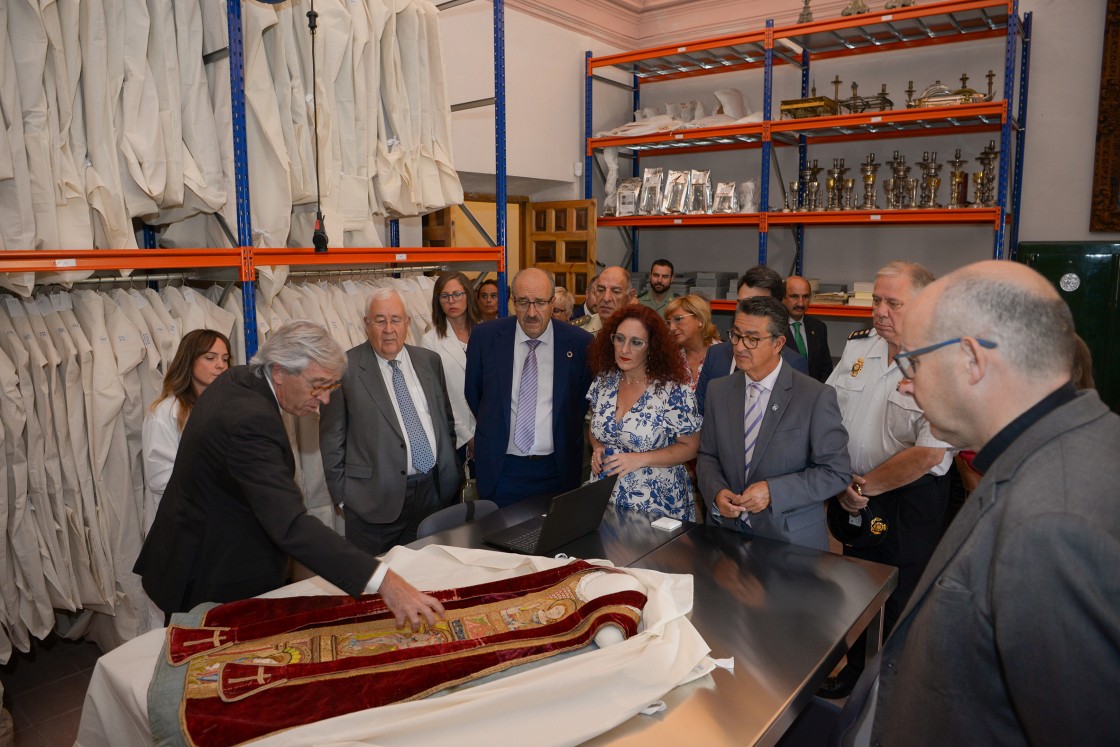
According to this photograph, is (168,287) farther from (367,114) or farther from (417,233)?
(417,233)

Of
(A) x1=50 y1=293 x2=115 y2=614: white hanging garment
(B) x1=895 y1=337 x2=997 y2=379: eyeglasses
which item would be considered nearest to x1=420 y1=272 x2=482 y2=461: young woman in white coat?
(A) x1=50 y1=293 x2=115 y2=614: white hanging garment

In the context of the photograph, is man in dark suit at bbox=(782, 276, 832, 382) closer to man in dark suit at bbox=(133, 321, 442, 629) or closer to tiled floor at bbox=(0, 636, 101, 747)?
man in dark suit at bbox=(133, 321, 442, 629)

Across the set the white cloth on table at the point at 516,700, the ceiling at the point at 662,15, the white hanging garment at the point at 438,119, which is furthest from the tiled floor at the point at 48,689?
the ceiling at the point at 662,15

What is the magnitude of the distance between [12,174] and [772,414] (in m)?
2.66

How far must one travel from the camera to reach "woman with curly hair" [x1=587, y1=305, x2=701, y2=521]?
2.91m

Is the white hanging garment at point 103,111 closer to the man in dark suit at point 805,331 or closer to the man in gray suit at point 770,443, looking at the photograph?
the man in gray suit at point 770,443

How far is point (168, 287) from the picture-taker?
11.4ft

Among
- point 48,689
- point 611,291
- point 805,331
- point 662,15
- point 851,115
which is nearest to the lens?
point 48,689

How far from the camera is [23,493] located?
2.91m

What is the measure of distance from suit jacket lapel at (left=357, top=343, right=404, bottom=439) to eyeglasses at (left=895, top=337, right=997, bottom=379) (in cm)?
225

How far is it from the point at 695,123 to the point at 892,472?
4.65 m

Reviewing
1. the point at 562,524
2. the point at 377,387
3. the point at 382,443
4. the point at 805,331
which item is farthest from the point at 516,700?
the point at 805,331

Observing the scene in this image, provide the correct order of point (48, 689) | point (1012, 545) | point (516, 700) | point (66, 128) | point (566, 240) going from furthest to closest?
point (566, 240) < point (48, 689) < point (66, 128) < point (516, 700) < point (1012, 545)

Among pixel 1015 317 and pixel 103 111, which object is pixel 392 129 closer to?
pixel 103 111
